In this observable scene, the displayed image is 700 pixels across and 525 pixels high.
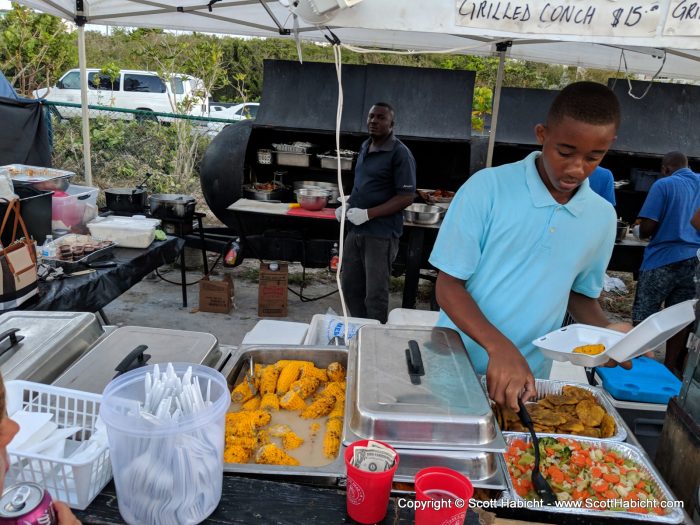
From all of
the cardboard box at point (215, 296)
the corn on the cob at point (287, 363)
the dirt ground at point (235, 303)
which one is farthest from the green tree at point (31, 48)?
the corn on the cob at point (287, 363)

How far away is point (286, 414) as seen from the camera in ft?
5.23

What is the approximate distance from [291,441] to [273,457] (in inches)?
4.8

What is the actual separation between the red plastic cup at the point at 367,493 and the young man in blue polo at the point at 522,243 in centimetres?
63

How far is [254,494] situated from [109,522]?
300 mm

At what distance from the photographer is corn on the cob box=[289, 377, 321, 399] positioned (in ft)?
5.35

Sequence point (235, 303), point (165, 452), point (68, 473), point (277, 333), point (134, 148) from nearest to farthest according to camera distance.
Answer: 1. point (165, 452)
2. point (68, 473)
3. point (277, 333)
4. point (235, 303)
5. point (134, 148)

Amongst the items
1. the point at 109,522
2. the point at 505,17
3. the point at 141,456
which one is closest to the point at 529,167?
the point at 505,17

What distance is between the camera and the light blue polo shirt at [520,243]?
5.41 ft

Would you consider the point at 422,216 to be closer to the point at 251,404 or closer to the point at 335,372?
the point at 335,372

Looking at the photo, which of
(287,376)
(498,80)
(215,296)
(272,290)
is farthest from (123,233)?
(498,80)

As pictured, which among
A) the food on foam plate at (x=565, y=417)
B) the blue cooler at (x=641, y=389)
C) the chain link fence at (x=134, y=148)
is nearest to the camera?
the food on foam plate at (x=565, y=417)

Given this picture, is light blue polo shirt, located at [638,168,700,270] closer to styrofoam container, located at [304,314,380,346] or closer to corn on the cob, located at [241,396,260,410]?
styrofoam container, located at [304,314,380,346]

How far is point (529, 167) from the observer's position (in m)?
1.70

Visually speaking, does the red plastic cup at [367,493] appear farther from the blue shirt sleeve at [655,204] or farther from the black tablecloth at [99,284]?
the blue shirt sleeve at [655,204]
